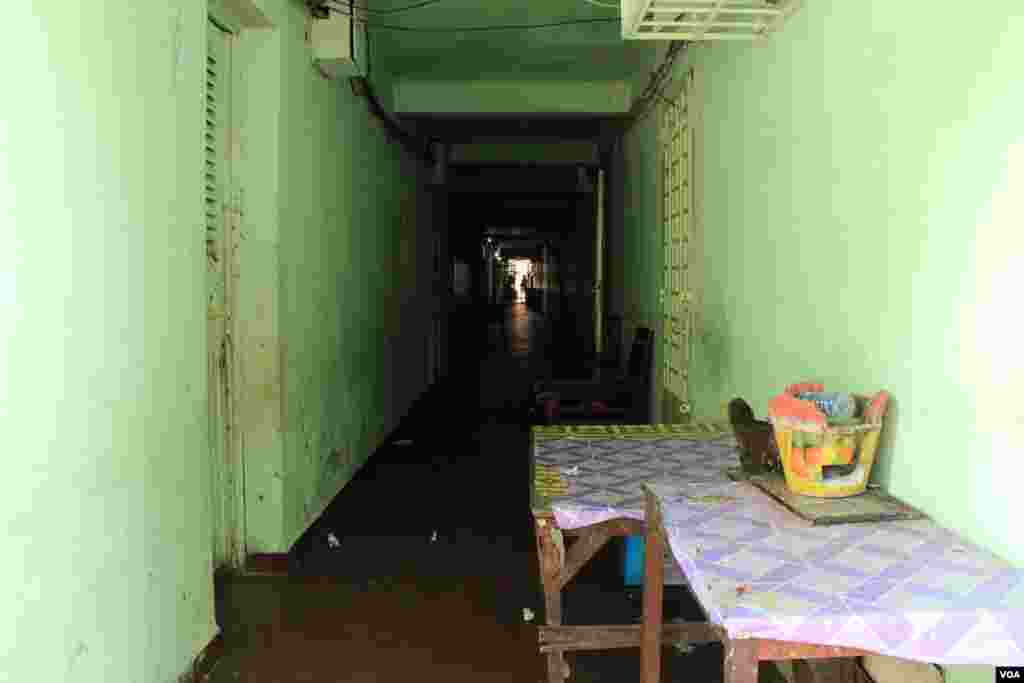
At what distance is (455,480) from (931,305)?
149 inches

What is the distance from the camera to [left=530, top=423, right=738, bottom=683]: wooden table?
6.98 feet

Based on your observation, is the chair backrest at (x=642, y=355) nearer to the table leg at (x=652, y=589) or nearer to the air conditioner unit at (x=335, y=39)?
the air conditioner unit at (x=335, y=39)

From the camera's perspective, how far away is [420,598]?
10.7 feet

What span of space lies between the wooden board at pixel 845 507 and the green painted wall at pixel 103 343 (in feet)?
5.44

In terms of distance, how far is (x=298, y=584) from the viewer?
3.40 metres

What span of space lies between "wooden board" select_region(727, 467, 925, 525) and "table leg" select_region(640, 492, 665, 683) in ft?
0.99

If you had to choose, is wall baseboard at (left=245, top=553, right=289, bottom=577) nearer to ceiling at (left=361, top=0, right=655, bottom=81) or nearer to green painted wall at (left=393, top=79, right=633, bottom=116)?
ceiling at (left=361, top=0, right=655, bottom=81)

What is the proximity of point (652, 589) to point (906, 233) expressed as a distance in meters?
1.06

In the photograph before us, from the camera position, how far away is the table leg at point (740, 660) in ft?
4.10

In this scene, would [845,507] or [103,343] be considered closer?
[845,507]

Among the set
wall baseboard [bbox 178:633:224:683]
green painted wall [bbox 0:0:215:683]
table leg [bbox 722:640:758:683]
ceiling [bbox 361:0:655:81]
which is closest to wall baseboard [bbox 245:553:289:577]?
wall baseboard [bbox 178:633:224:683]

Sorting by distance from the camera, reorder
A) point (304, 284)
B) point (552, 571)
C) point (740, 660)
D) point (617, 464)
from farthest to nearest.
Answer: point (304, 284)
point (617, 464)
point (552, 571)
point (740, 660)

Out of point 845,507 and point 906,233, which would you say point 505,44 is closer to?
point 906,233

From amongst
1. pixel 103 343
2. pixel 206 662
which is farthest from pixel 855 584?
pixel 206 662
